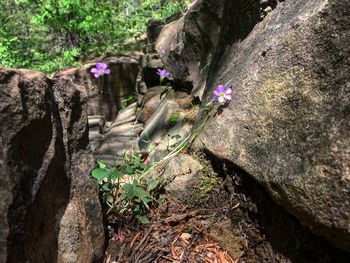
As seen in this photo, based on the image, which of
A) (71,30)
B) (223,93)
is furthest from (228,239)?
(71,30)

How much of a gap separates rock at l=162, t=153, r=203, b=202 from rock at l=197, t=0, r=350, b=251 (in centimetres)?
15

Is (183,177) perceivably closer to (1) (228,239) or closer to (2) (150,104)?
(1) (228,239)

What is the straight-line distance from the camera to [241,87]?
80.8 inches

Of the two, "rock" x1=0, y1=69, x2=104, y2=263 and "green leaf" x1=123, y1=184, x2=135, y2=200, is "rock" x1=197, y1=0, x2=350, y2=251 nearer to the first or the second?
"green leaf" x1=123, y1=184, x2=135, y2=200

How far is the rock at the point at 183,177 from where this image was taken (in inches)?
83.9

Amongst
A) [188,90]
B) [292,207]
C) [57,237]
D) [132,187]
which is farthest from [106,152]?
[292,207]

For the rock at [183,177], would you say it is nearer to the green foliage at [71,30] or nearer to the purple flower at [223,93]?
the purple flower at [223,93]

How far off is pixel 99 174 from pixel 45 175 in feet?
1.08

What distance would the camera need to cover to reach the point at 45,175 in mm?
1546

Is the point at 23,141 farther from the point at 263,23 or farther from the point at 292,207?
the point at 263,23

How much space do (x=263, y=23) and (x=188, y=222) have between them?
145 cm

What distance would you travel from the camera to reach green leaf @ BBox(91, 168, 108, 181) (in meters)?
1.81

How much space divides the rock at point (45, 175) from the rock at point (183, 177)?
0.53m

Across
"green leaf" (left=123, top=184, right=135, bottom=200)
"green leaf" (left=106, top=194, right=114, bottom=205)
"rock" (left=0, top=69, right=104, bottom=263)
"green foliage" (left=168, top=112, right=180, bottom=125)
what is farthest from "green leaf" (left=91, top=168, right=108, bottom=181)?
"green foliage" (left=168, top=112, right=180, bottom=125)
